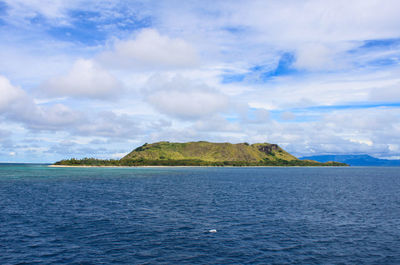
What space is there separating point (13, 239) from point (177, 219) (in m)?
26.3

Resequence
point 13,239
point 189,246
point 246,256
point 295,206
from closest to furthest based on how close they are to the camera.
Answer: point 246,256, point 189,246, point 13,239, point 295,206

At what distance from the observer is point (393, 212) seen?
217ft

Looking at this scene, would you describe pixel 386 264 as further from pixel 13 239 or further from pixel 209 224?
pixel 13 239

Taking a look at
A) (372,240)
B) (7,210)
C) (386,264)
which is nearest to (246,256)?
(386,264)

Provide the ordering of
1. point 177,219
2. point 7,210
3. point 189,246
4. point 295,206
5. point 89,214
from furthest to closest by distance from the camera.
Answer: point 295,206, point 7,210, point 89,214, point 177,219, point 189,246

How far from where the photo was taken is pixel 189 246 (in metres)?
39.6

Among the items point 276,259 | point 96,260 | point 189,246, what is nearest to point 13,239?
point 96,260

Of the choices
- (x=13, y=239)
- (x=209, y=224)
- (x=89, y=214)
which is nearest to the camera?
(x=13, y=239)

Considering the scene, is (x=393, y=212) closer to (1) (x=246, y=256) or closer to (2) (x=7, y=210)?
(1) (x=246, y=256)

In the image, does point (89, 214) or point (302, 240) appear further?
point (89, 214)

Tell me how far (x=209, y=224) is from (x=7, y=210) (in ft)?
148

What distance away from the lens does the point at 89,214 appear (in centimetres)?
6028

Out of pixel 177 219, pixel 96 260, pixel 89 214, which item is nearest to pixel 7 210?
pixel 89 214

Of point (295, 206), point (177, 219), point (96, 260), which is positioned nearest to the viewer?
point (96, 260)
